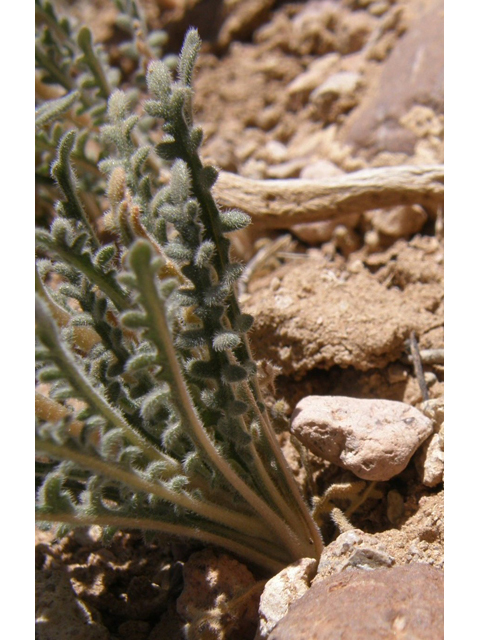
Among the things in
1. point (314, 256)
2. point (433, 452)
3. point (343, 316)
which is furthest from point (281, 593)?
point (314, 256)

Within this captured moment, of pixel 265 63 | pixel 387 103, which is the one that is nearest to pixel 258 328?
pixel 387 103

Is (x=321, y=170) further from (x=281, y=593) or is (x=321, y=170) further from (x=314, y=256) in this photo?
(x=281, y=593)

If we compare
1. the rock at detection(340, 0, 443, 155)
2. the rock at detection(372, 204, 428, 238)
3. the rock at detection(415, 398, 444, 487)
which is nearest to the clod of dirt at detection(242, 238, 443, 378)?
the rock at detection(372, 204, 428, 238)

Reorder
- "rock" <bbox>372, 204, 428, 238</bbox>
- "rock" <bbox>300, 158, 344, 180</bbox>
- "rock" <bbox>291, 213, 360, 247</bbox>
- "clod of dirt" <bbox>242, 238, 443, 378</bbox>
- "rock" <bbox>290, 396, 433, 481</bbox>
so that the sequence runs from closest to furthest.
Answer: "rock" <bbox>290, 396, 433, 481</bbox> → "clod of dirt" <bbox>242, 238, 443, 378</bbox> → "rock" <bbox>372, 204, 428, 238</bbox> → "rock" <bbox>291, 213, 360, 247</bbox> → "rock" <bbox>300, 158, 344, 180</bbox>

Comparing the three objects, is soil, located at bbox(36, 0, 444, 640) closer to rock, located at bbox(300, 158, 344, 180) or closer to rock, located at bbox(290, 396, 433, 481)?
rock, located at bbox(300, 158, 344, 180)

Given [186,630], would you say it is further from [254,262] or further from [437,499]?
[254,262]

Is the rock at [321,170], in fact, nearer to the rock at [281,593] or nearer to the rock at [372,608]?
the rock at [281,593]
